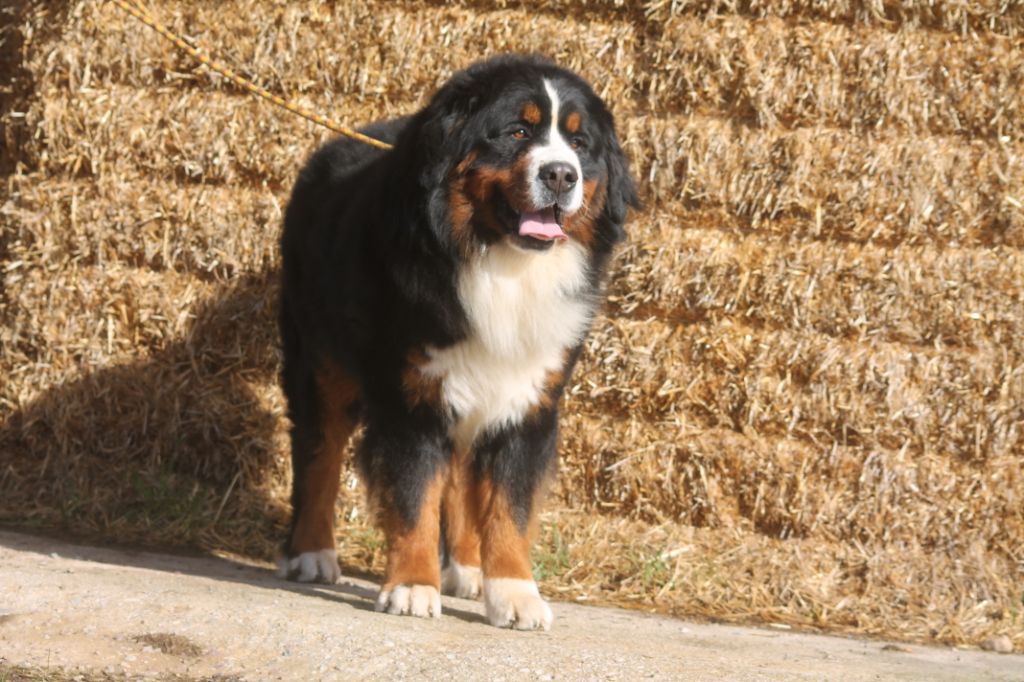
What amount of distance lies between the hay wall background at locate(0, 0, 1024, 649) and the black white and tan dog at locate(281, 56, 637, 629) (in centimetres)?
103

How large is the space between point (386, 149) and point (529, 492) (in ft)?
4.60

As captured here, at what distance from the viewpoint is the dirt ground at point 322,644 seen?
11.1ft

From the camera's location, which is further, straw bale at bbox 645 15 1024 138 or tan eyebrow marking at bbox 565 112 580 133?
straw bale at bbox 645 15 1024 138

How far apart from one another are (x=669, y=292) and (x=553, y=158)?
152 cm

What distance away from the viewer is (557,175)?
13.2 ft

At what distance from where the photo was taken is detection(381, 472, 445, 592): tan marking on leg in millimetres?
4172

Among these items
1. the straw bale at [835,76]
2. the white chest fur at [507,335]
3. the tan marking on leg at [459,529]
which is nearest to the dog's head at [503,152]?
the white chest fur at [507,335]

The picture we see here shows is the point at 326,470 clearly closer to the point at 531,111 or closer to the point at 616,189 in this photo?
the point at 616,189

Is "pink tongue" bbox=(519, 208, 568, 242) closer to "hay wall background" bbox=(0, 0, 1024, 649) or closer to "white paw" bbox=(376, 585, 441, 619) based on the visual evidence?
"white paw" bbox=(376, 585, 441, 619)

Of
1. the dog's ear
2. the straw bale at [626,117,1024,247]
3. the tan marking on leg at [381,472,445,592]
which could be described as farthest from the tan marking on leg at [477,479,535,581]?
the straw bale at [626,117,1024,247]

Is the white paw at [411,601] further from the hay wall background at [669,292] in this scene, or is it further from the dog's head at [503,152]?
the hay wall background at [669,292]

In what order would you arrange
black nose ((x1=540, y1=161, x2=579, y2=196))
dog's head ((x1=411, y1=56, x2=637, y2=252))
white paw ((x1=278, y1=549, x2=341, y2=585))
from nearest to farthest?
black nose ((x1=540, y1=161, x2=579, y2=196)), dog's head ((x1=411, y1=56, x2=637, y2=252)), white paw ((x1=278, y1=549, x2=341, y2=585))

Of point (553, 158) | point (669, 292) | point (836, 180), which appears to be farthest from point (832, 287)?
point (553, 158)

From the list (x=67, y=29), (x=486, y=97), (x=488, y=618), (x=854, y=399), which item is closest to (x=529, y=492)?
(x=488, y=618)
